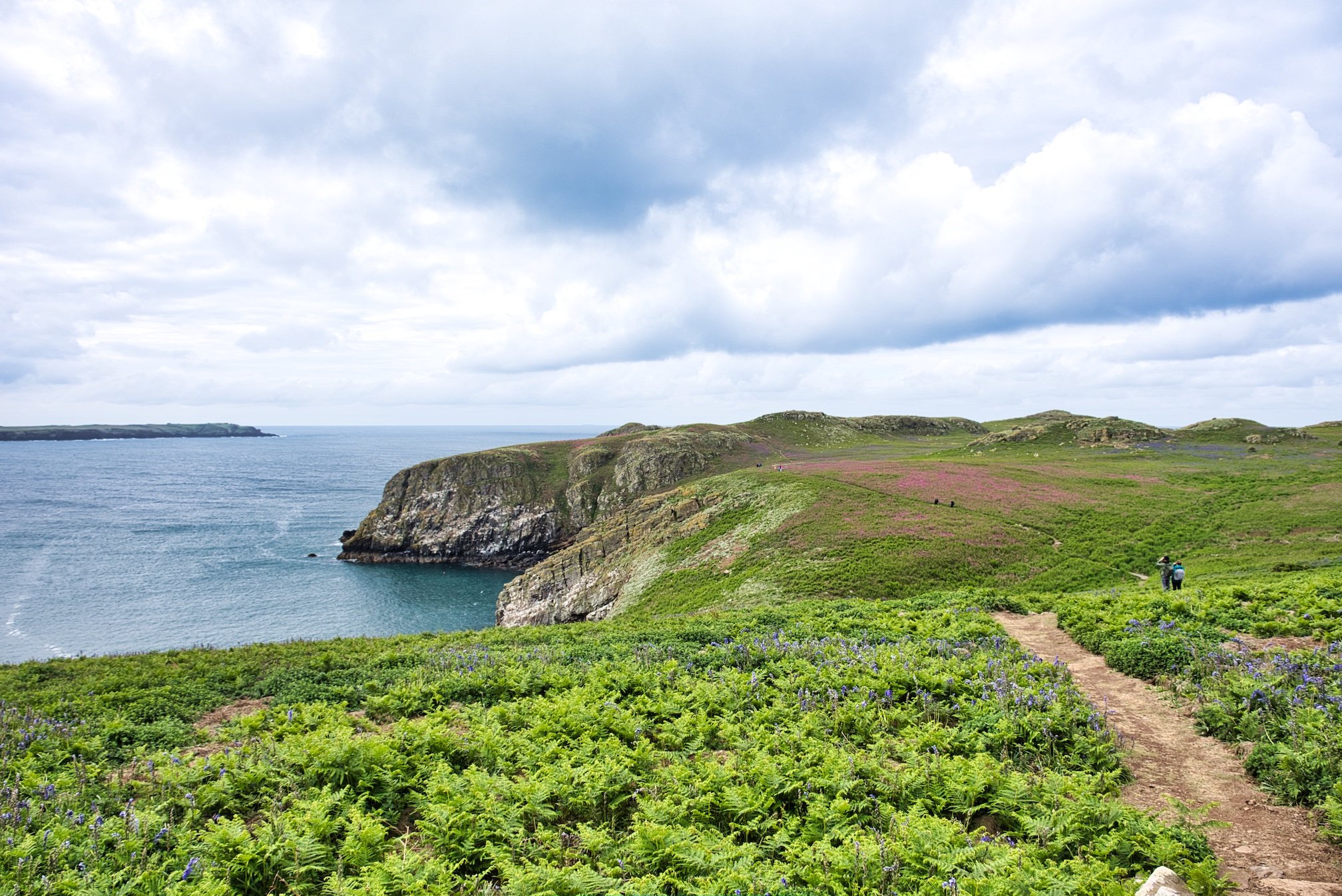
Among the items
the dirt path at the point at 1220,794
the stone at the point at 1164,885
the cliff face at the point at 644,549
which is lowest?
the cliff face at the point at 644,549

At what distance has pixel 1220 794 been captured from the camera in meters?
9.31

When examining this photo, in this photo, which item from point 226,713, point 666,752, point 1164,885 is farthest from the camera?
point 226,713

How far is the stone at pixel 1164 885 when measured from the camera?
21.2ft

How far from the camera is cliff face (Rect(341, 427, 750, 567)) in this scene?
98938mm

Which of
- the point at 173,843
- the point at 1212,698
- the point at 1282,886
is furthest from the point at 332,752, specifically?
the point at 1212,698

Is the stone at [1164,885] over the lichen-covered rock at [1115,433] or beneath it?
beneath

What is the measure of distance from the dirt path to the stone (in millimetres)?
965

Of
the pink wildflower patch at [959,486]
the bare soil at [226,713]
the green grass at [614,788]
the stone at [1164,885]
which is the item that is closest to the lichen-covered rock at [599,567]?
the pink wildflower patch at [959,486]

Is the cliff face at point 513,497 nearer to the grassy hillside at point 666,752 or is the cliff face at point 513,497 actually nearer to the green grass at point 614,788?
the grassy hillside at point 666,752

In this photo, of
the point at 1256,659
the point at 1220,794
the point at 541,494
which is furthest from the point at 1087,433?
the point at 1220,794

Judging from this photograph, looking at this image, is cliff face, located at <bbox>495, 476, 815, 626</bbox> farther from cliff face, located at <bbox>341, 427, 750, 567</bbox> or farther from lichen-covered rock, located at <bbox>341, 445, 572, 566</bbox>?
lichen-covered rock, located at <bbox>341, 445, 572, 566</bbox>

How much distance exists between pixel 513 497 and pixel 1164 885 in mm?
104825

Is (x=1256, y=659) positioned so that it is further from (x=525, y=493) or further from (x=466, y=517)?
(x=466, y=517)

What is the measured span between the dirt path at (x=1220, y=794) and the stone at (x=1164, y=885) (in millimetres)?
965
